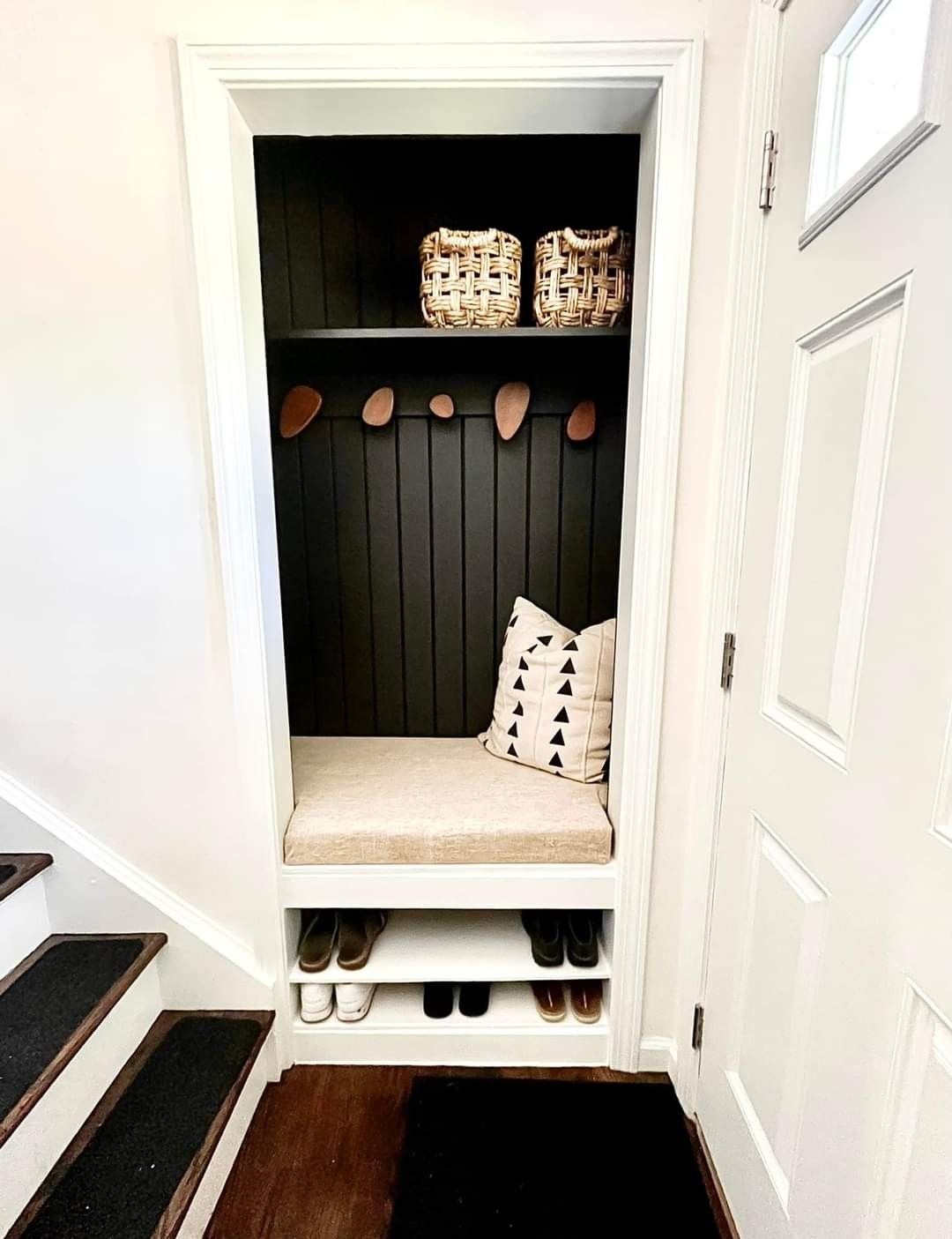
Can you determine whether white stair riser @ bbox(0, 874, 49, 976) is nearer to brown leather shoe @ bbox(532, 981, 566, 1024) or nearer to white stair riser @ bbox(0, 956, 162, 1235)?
white stair riser @ bbox(0, 956, 162, 1235)

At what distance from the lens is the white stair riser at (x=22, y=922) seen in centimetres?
132

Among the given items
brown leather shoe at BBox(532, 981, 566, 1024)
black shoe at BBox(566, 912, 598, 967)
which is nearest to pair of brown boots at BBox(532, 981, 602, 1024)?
brown leather shoe at BBox(532, 981, 566, 1024)

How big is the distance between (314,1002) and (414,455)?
1.46 metres

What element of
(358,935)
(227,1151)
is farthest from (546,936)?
(227,1151)

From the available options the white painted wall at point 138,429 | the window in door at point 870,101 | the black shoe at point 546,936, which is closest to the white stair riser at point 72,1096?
the white painted wall at point 138,429

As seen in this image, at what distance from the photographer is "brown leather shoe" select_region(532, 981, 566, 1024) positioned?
1490mm

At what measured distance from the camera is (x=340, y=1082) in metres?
1.47

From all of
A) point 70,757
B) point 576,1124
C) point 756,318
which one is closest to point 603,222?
point 756,318

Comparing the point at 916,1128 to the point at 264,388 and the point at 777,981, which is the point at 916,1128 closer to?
the point at 777,981

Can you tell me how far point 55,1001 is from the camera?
1.24 meters

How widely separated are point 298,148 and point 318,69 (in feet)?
1.83

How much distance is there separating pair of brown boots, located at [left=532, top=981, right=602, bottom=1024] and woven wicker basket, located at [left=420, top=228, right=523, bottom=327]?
1.66 meters

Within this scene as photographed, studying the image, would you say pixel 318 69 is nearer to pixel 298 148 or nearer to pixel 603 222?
pixel 298 148

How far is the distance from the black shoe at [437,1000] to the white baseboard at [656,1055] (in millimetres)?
479
